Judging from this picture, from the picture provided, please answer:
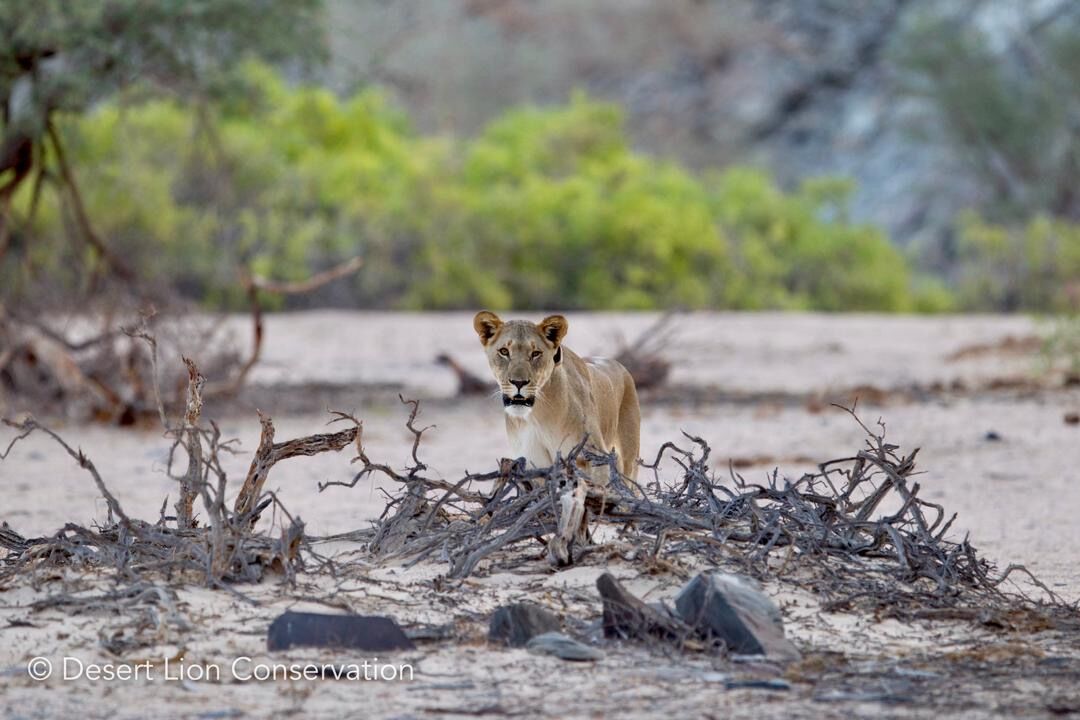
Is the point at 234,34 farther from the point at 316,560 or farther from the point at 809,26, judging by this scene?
the point at 809,26

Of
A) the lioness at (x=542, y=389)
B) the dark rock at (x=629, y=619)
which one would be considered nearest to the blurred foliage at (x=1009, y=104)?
the lioness at (x=542, y=389)

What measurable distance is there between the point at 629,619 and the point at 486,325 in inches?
81.3

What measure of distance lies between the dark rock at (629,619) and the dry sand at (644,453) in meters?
0.09

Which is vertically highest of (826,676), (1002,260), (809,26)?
(809,26)

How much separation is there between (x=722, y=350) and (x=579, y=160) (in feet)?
35.8

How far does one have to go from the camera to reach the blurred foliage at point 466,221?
21.3 meters

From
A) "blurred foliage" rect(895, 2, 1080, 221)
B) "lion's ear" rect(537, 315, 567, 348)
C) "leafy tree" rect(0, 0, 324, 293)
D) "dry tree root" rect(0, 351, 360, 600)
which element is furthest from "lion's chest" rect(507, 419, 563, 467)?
"blurred foliage" rect(895, 2, 1080, 221)

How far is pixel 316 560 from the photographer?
18.5 feet

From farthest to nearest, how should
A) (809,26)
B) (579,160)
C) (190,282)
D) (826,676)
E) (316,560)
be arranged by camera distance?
(809,26), (579,160), (190,282), (316,560), (826,676)

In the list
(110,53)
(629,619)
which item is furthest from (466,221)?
(629,619)

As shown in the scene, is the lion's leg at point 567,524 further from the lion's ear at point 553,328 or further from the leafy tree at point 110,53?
the leafy tree at point 110,53

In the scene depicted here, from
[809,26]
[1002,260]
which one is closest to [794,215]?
[1002,260]

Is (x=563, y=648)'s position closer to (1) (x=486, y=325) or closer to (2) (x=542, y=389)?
(2) (x=542, y=389)

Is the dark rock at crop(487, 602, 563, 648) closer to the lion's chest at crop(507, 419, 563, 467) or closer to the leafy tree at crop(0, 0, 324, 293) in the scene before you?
the lion's chest at crop(507, 419, 563, 467)
